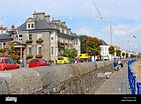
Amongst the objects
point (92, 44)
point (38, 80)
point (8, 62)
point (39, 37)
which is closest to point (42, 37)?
point (39, 37)

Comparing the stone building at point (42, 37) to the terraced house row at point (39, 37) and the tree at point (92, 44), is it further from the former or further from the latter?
the tree at point (92, 44)

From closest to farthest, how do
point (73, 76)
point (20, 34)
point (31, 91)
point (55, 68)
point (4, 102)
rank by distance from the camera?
point (4, 102)
point (31, 91)
point (20, 34)
point (55, 68)
point (73, 76)

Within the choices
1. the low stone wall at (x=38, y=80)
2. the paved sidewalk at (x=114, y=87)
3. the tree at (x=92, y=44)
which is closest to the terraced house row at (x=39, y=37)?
the low stone wall at (x=38, y=80)

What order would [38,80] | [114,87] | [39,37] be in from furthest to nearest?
[114,87]
[39,37]
[38,80]

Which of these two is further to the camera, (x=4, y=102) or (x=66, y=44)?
(x=66, y=44)

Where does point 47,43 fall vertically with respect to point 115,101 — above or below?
above

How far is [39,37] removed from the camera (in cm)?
193

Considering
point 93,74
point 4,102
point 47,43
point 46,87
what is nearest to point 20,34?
point 47,43

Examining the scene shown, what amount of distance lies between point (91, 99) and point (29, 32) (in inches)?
32.1

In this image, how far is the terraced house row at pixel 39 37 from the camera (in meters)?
1.71

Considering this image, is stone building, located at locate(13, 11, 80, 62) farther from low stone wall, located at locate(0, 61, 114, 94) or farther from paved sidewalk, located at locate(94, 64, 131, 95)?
paved sidewalk, located at locate(94, 64, 131, 95)

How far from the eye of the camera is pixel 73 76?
270cm

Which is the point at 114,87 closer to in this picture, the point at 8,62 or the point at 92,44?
the point at 8,62

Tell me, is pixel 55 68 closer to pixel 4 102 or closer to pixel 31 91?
pixel 31 91
